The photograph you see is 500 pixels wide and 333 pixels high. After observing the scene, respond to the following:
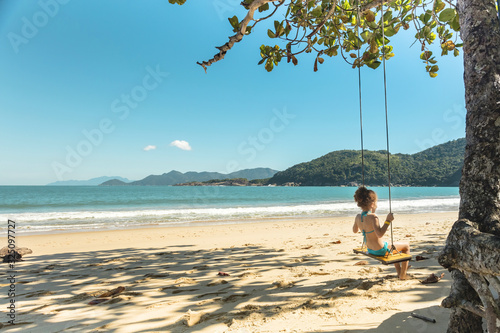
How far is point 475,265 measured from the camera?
1428 millimetres

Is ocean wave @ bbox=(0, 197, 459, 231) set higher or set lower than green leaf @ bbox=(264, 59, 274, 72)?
lower

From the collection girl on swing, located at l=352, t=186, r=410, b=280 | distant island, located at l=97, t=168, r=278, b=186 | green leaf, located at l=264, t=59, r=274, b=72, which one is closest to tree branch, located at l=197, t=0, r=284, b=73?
green leaf, located at l=264, t=59, r=274, b=72

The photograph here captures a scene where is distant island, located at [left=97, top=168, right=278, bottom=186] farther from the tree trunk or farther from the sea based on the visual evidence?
the tree trunk

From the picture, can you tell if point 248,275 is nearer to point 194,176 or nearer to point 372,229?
point 372,229

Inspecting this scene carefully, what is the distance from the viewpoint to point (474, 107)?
1909 millimetres

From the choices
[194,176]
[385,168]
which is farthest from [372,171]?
[194,176]

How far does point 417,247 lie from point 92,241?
9083mm

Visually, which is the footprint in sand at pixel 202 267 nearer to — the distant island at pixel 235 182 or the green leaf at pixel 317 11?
the green leaf at pixel 317 11

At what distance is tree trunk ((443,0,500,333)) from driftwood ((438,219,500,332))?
13mm

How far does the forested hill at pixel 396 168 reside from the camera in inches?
2402

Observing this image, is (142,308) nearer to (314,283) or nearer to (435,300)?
(314,283)

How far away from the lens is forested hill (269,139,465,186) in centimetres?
6100

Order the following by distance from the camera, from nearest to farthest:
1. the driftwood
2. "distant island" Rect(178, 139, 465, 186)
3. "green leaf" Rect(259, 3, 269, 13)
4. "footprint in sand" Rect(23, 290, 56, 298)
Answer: the driftwood → "footprint in sand" Rect(23, 290, 56, 298) → "green leaf" Rect(259, 3, 269, 13) → "distant island" Rect(178, 139, 465, 186)

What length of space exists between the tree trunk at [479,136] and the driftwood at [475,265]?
13 mm
